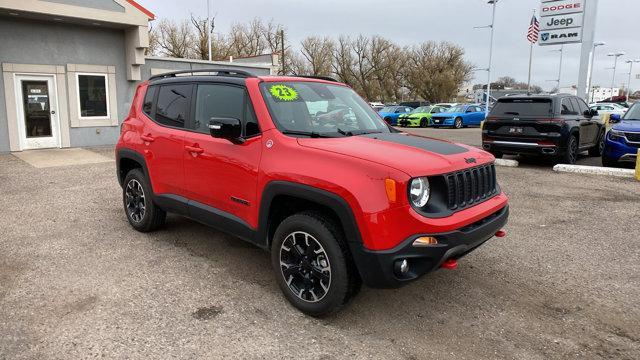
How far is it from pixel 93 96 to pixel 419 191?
1394cm

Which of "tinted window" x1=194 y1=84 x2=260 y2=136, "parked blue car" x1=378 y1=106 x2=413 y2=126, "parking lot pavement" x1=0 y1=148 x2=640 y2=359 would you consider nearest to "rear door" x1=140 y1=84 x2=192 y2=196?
"tinted window" x1=194 y1=84 x2=260 y2=136

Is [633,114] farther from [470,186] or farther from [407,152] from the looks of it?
[407,152]

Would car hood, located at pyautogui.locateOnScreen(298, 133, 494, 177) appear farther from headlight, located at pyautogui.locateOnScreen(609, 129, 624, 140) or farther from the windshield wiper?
headlight, located at pyautogui.locateOnScreen(609, 129, 624, 140)

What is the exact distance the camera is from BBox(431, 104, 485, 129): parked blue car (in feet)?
84.7

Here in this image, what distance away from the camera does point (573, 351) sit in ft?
10.3

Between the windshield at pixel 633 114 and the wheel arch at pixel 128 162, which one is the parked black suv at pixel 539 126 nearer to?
the windshield at pixel 633 114

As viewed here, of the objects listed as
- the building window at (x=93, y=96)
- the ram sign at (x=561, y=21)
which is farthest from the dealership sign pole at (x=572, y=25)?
the building window at (x=93, y=96)

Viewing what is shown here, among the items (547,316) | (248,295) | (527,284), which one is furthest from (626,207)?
(248,295)

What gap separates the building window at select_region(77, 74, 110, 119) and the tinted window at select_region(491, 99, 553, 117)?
11661 millimetres

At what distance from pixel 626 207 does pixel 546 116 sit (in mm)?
3604

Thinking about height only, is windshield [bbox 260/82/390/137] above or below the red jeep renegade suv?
above

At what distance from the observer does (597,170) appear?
31.2 ft

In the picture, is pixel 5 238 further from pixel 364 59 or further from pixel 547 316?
pixel 364 59

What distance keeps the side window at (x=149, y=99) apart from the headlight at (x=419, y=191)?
3396 millimetres
